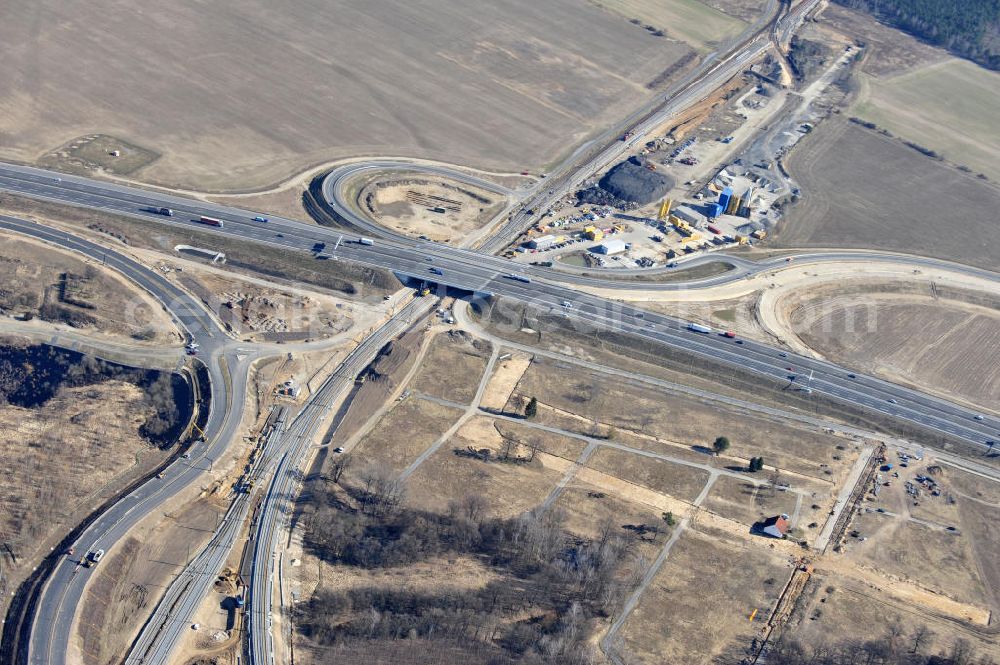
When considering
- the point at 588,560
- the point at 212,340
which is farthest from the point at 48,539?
the point at 588,560

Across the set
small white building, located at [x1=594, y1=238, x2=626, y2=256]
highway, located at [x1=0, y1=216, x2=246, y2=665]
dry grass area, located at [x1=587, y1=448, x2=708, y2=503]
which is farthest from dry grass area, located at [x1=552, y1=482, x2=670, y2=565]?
small white building, located at [x1=594, y1=238, x2=626, y2=256]

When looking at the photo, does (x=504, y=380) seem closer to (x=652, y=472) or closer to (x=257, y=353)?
(x=652, y=472)

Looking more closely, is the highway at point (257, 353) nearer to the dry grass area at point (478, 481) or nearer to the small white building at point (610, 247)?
the small white building at point (610, 247)

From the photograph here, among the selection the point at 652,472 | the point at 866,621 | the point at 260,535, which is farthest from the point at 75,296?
the point at 866,621

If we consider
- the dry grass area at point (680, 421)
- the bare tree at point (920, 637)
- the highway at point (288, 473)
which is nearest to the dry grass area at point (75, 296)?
the highway at point (288, 473)

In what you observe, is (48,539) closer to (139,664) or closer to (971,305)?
(139,664)

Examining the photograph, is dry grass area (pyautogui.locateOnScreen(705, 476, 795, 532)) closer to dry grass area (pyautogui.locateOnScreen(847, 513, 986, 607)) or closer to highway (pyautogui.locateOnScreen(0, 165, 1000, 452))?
dry grass area (pyautogui.locateOnScreen(847, 513, 986, 607))
